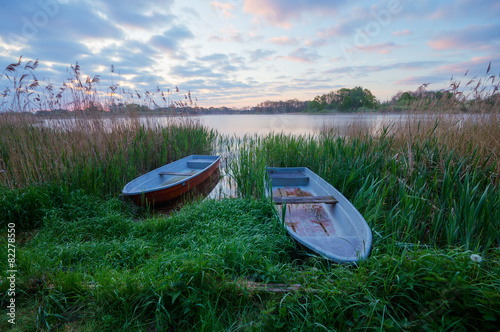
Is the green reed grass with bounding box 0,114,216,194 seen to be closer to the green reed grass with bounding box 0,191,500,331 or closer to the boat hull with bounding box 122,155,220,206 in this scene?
Answer: the boat hull with bounding box 122,155,220,206

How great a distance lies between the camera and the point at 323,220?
3588 millimetres

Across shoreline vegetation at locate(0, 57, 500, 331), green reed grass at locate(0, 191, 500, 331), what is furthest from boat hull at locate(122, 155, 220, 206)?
green reed grass at locate(0, 191, 500, 331)

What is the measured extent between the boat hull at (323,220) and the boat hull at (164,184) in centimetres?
207

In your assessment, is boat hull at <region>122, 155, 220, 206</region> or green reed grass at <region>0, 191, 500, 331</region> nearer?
green reed grass at <region>0, 191, 500, 331</region>

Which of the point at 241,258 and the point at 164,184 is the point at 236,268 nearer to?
the point at 241,258

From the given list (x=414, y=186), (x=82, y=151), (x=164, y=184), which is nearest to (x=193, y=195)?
(x=164, y=184)

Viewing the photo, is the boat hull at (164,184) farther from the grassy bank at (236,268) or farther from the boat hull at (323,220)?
the boat hull at (323,220)

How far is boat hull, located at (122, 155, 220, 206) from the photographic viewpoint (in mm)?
4337

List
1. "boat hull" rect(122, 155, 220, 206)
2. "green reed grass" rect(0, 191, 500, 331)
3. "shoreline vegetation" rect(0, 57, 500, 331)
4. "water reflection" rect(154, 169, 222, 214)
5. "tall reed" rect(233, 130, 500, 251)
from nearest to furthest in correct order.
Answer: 1. "green reed grass" rect(0, 191, 500, 331)
2. "shoreline vegetation" rect(0, 57, 500, 331)
3. "tall reed" rect(233, 130, 500, 251)
4. "boat hull" rect(122, 155, 220, 206)
5. "water reflection" rect(154, 169, 222, 214)

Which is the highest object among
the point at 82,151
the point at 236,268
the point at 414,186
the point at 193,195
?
the point at 82,151

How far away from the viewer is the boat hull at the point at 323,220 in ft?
8.19

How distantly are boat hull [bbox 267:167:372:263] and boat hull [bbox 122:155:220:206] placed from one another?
2.07 metres

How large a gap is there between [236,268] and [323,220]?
1865 millimetres

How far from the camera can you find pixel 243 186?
18.3 feet
